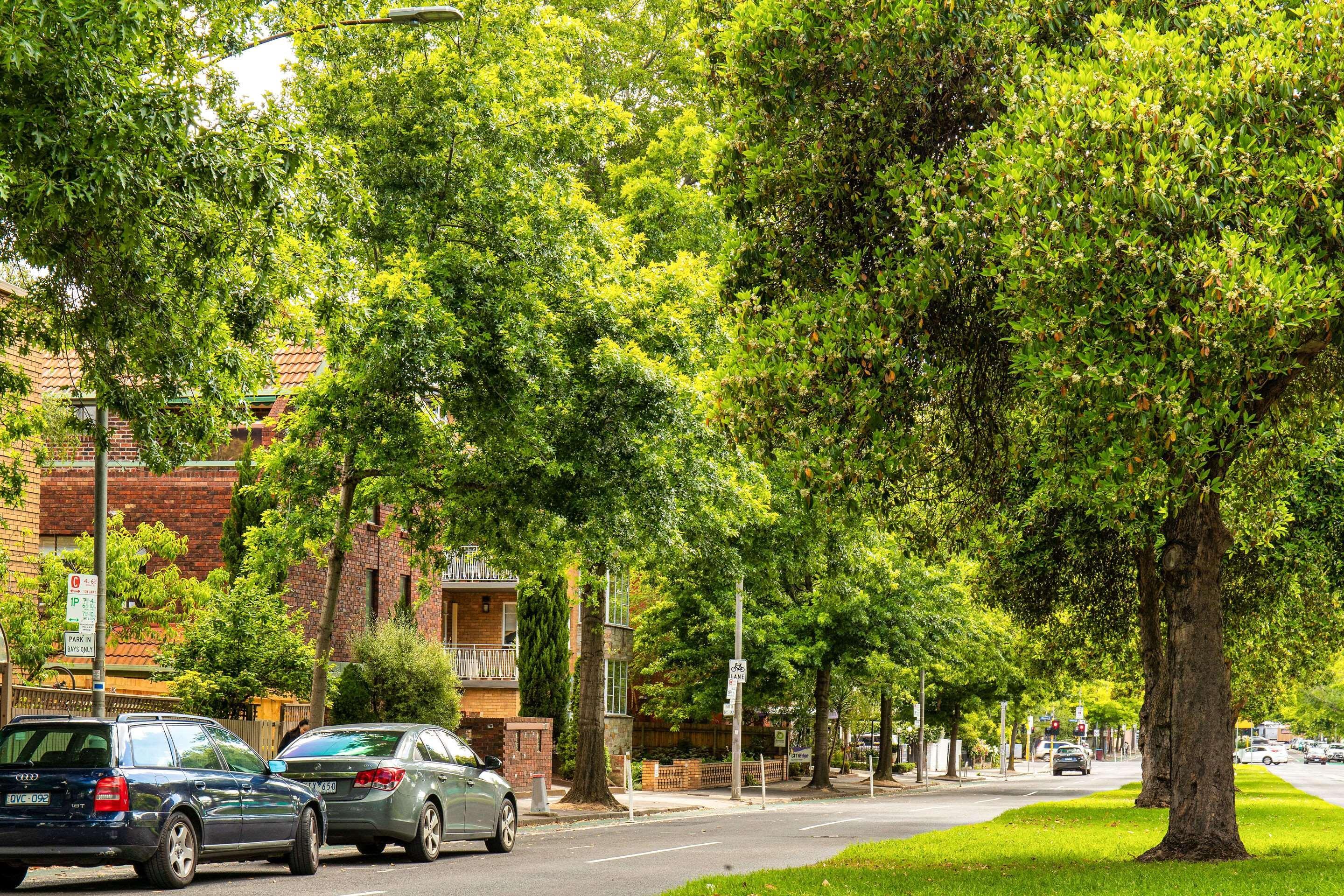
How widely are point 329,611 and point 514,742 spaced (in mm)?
9506

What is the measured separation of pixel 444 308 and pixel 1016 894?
10.7 m

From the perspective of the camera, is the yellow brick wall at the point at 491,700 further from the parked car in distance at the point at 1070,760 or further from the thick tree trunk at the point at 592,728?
the parked car in distance at the point at 1070,760

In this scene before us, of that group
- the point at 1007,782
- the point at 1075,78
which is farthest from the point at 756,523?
the point at 1007,782

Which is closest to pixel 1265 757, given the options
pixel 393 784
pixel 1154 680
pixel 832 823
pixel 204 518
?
pixel 1154 680

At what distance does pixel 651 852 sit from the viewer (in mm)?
18625

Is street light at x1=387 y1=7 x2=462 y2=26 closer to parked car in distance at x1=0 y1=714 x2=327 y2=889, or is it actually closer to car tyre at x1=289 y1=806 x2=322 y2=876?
parked car in distance at x1=0 y1=714 x2=327 y2=889

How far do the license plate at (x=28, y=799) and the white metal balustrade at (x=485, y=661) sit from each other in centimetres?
3196

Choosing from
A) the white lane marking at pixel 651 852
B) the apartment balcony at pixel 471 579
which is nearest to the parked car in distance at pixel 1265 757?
the apartment balcony at pixel 471 579

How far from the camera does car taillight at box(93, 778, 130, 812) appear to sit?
41.3 feet

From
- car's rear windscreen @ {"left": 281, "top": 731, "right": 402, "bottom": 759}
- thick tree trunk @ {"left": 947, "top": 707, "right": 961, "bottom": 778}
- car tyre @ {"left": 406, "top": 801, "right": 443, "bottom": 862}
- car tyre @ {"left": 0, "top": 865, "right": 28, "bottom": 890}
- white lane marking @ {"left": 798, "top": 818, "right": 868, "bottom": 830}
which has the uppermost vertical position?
car's rear windscreen @ {"left": 281, "top": 731, "right": 402, "bottom": 759}

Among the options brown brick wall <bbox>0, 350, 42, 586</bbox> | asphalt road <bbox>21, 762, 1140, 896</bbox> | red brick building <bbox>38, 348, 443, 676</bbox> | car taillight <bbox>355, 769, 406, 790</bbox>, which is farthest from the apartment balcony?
car taillight <bbox>355, 769, 406, 790</bbox>

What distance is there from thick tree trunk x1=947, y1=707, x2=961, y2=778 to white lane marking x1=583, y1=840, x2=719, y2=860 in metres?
45.9

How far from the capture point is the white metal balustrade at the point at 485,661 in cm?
4462

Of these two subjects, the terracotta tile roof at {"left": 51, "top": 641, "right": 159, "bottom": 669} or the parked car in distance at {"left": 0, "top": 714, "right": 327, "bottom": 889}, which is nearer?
the parked car in distance at {"left": 0, "top": 714, "right": 327, "bottom": 889}
